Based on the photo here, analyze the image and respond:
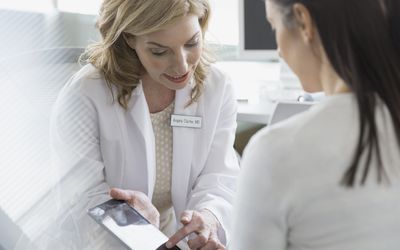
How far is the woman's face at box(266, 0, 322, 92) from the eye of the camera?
0.62m

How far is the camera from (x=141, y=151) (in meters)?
1.30

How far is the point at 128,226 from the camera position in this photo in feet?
3.58

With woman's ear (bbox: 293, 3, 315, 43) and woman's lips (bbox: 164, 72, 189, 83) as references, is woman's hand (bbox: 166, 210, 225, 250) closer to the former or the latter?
woman's lips (bbox: 164, 72, 189, 83)

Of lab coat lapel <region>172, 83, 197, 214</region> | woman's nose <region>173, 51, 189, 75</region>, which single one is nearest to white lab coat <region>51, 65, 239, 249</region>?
lab coat lapel <region>172, 83, 197, 214</region>

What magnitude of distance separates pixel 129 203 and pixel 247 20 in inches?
36.4

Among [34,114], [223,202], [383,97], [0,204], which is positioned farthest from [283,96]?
[383,97]

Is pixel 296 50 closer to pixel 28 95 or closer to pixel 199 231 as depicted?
pixel 199 231

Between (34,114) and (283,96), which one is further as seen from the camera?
(283,96)

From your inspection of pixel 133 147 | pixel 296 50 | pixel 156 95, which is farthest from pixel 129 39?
pixel 296 50

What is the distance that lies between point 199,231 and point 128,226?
184 millimetres

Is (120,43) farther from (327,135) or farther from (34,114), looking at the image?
(327,135)

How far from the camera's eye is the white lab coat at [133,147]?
4.18 ft

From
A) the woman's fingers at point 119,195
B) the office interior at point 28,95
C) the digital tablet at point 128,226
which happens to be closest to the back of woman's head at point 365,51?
the digital tablet at point 128,226

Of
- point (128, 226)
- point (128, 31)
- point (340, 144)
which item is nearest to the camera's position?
point (340, 144)
